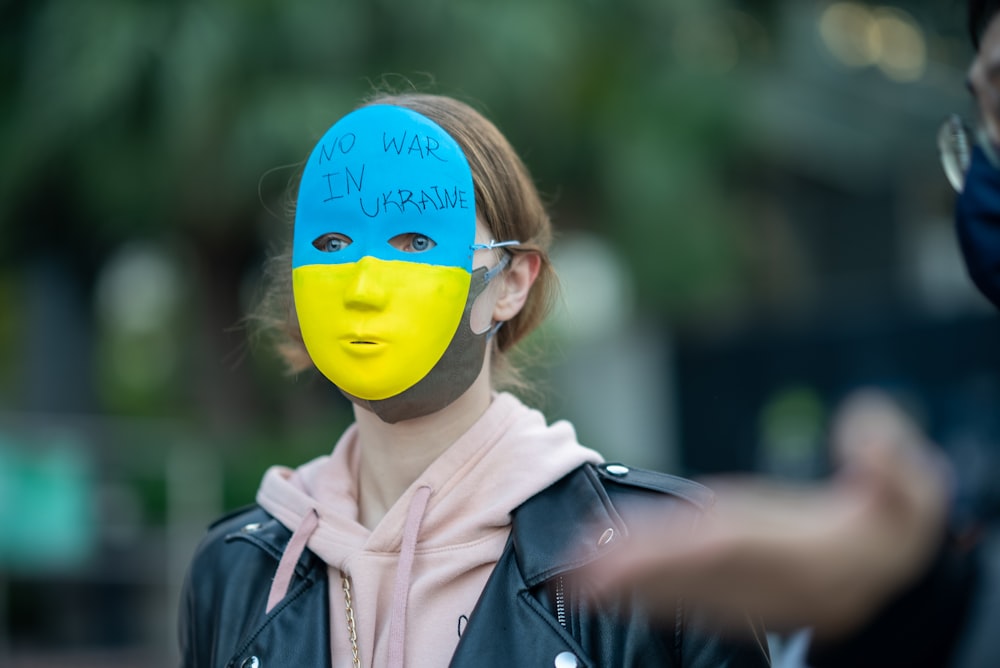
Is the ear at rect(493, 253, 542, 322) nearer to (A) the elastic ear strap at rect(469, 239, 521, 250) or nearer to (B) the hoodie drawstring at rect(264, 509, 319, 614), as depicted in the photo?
(A) the elastic ear strap at rect(469, 239, 521, 250)

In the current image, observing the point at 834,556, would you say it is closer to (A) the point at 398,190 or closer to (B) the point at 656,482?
(B) the point at 656,482

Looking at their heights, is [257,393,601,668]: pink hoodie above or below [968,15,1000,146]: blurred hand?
below

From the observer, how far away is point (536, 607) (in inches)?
86.4

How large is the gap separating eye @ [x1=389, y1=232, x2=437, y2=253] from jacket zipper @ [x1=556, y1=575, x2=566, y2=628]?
71 centimetres

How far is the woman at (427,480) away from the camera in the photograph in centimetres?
222

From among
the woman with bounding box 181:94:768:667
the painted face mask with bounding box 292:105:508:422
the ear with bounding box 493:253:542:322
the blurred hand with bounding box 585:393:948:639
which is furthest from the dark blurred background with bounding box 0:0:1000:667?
the blurred hand with bounding box 585:393:948:639

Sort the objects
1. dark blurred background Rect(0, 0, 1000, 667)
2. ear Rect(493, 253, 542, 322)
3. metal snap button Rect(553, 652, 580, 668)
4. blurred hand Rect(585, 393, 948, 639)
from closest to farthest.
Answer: blurred hand Rect(585, 393, 948, 639)
metal snap button Rect(553, 652, 580, 668)
ear Rect(493, 253, 542, 322)
dark blurred background Rect(0, 0, 1000, 667)

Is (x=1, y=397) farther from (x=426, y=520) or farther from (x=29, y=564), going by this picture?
(x=426, y=520)

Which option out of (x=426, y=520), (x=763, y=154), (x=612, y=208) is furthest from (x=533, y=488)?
(x=763, y=154)

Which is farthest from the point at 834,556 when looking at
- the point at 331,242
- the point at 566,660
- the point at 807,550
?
the point at 331,242

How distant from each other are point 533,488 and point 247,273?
31.6ft

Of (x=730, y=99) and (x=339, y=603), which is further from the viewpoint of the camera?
(x=730, y=99)

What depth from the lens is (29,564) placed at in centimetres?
856

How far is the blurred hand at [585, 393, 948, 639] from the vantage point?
4.03 feet
